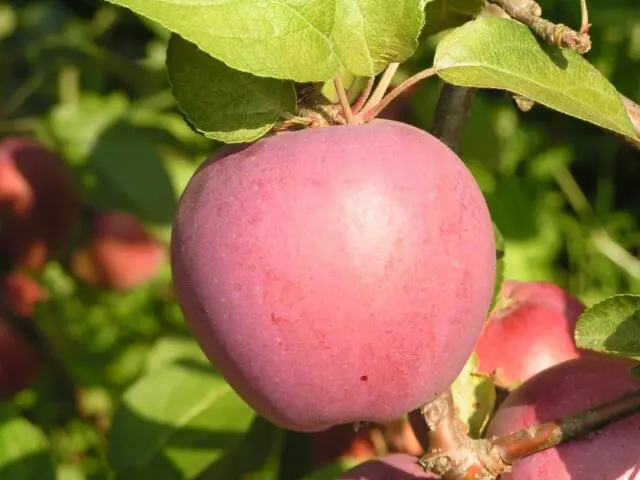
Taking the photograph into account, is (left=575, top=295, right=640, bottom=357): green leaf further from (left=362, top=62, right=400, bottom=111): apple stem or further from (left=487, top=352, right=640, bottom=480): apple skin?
(left=362, top=62, right=400, bottom=111): apple stem

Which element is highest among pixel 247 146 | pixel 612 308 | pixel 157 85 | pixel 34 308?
pixel 247 146

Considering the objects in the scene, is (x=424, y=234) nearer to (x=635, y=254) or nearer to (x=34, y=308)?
(x=34, y=308)

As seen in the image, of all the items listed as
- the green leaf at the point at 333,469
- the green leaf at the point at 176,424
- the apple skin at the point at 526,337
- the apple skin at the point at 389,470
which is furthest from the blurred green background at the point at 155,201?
the apple skin at the point at 389,470

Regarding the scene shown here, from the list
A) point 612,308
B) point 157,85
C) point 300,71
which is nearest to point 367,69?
point 300,71

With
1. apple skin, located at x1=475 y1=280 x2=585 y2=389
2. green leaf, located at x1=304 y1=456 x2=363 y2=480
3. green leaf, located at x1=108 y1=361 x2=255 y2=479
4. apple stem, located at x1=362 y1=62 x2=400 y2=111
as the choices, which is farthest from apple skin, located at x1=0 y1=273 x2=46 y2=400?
apple stem, located at x1=362 y1=62 x2=400 y2=111

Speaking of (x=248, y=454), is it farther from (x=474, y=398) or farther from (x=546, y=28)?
(x=546, y=28)

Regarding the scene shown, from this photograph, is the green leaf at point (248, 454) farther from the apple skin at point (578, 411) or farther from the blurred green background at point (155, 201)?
the apple skin at point (578, 411)
